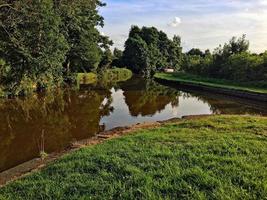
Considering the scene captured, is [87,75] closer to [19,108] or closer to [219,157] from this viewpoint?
[19,108]

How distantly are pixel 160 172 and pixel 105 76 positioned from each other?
60867 millimetres

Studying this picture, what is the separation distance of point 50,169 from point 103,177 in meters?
1.75

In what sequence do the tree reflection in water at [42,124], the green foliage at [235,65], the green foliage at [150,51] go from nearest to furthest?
the tree reflection in water at [42,124] < the green foliage at [235,65] < the green foliage at [150,51]

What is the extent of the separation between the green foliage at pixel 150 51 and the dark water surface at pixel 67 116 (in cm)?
4797

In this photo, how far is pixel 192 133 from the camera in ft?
37.2

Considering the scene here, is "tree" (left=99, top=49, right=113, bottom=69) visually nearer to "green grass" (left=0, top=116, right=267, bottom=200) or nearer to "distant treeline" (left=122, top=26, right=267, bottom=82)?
"distant treeline" (left=122, top=26, right=267, bottom=82)

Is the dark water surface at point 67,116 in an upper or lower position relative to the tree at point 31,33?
lower

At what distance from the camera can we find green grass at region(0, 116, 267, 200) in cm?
632

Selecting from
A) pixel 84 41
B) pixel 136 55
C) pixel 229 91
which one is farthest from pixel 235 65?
pixel 136 55

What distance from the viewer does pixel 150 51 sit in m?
84.2

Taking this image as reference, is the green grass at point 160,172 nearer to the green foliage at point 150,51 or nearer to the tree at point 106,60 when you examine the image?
the tree at point 106,60

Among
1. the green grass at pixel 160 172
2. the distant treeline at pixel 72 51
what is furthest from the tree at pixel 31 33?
the green grass at pixel 160 172

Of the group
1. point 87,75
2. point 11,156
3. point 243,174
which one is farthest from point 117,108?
point 87,75

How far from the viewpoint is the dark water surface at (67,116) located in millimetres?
15016
